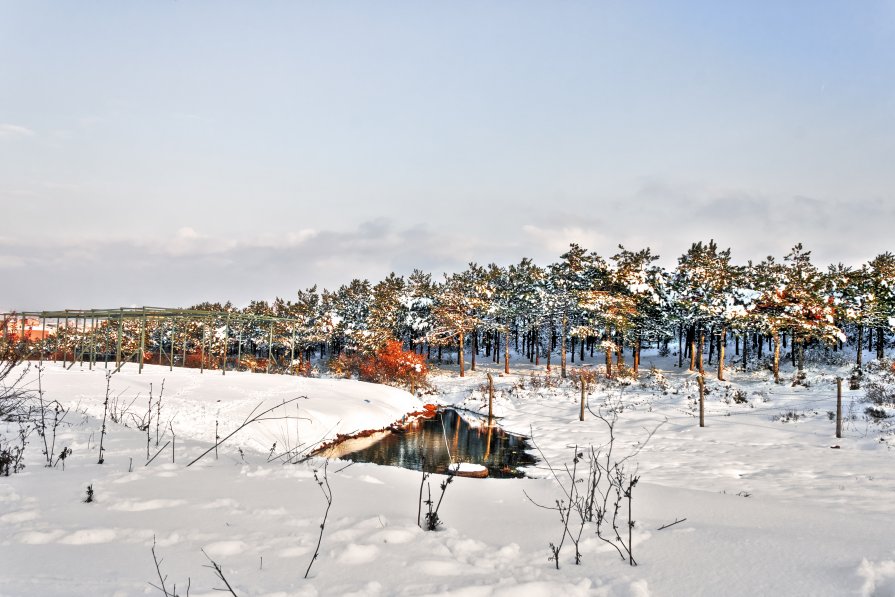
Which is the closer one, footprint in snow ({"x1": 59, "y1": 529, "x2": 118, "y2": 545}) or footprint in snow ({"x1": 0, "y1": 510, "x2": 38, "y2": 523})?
footprint in snow ({"x1": 59, "y1": 529, "x2": 118, "y2": 545})

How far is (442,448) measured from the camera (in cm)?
1485

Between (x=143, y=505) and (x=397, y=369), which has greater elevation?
(x=143, y=505)

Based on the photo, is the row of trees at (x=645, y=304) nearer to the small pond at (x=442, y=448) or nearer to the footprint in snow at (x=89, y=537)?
the small pond at (x=442, y=448)

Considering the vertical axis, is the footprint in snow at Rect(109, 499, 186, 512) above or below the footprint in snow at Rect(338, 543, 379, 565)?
below

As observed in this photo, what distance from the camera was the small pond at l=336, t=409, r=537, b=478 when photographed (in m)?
12.3

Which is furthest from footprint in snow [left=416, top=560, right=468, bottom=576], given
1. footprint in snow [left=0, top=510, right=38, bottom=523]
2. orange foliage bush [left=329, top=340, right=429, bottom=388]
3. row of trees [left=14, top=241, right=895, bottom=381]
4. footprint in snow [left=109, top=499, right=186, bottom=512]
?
orange foliage bush [left=329, top=340, right=429, bottom=388]

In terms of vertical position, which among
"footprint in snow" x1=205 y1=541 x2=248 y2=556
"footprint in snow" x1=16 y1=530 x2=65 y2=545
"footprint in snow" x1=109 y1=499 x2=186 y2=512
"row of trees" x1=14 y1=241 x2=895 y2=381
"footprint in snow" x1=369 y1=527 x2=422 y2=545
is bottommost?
"footprint in snow" x1=109 y1=499 x2=186 y2=512

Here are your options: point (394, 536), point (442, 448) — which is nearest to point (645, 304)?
point (442, 448)

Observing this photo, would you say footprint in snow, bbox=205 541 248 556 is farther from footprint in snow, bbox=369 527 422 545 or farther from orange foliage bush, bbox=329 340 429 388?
orange foliage bush, bbox=329 340 429 388

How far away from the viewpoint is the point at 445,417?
886 inches

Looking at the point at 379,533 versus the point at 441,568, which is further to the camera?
the point at 379,533

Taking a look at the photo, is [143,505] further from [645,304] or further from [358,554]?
[645,304]

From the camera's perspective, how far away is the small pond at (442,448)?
12331 mm

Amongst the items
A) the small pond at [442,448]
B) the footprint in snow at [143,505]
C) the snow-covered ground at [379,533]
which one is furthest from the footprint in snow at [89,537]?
the small pond at [442,448]
